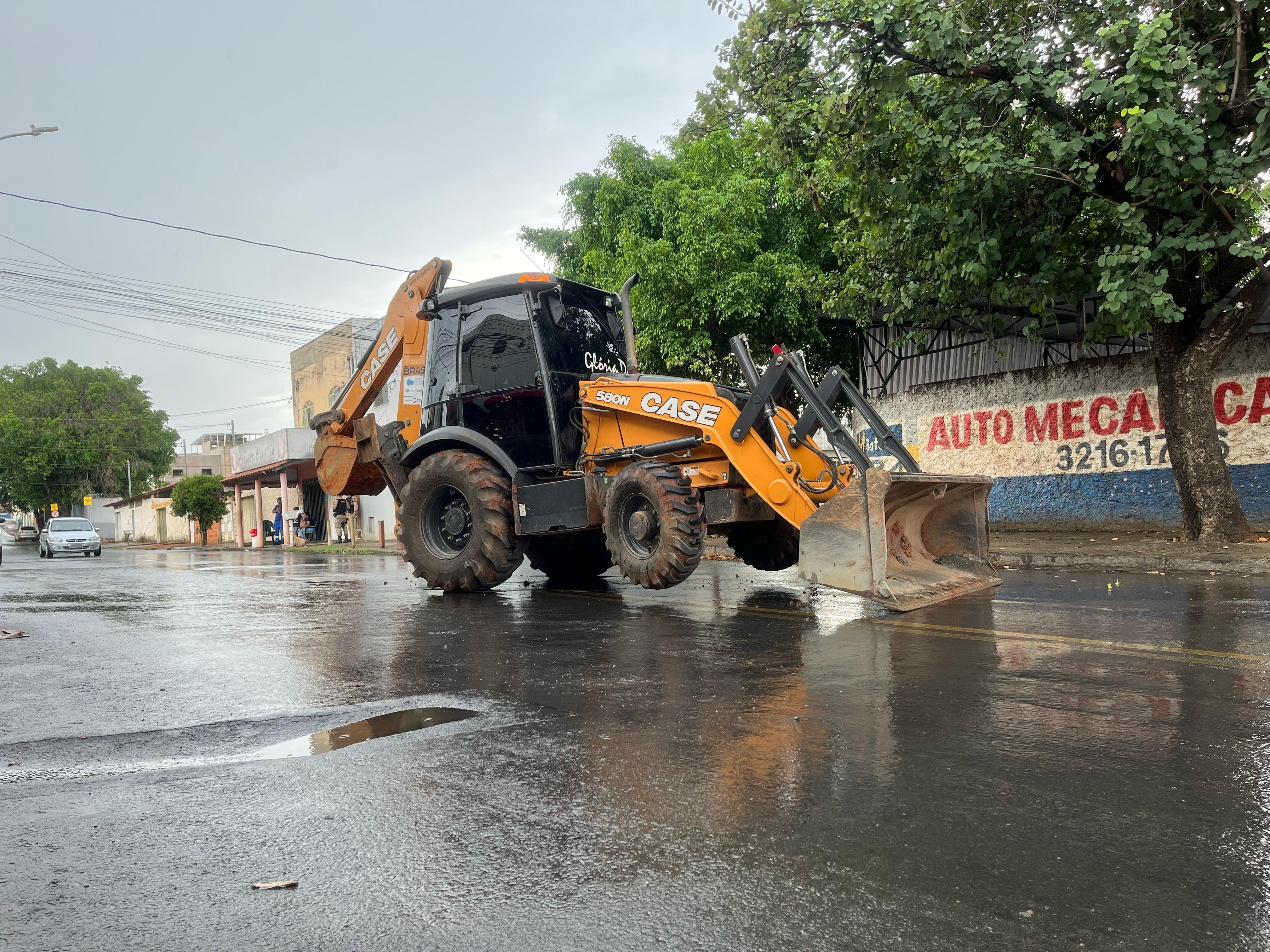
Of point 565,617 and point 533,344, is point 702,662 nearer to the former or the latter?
point 565,617

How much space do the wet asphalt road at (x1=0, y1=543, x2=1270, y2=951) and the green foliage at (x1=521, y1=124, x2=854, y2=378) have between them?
13856 mm

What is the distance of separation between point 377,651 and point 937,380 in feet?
56.8

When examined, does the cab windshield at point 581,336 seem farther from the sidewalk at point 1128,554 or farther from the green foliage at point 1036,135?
the green foliage at point 1036,135

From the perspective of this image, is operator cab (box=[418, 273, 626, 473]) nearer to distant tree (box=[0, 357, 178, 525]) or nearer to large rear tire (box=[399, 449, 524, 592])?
large rear tire (box=[399, 449, 524, 592])

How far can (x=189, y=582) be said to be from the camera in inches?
598

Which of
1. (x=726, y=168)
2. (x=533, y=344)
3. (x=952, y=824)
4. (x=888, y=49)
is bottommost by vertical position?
(x=952, y=824)

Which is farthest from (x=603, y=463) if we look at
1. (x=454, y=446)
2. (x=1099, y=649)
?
(x=1099, y=649)

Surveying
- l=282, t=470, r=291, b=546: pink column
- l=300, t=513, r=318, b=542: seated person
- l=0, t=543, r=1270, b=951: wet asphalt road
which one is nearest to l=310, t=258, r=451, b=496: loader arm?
l=0, t=543, r=1270, b=951: wet asphalt road

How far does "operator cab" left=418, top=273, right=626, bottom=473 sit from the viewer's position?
10.4m

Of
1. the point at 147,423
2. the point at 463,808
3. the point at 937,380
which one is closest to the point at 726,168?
the point at 937,380

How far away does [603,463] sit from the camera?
33.7 ft

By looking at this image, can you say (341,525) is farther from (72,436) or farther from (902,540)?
(72,436)

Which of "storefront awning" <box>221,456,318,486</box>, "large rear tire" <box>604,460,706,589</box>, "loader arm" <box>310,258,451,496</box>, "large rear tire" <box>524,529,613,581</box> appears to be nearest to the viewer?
"large rear tire" <box>604,460,706,589</box>

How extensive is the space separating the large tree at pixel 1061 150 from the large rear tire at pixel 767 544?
417 centimetres
